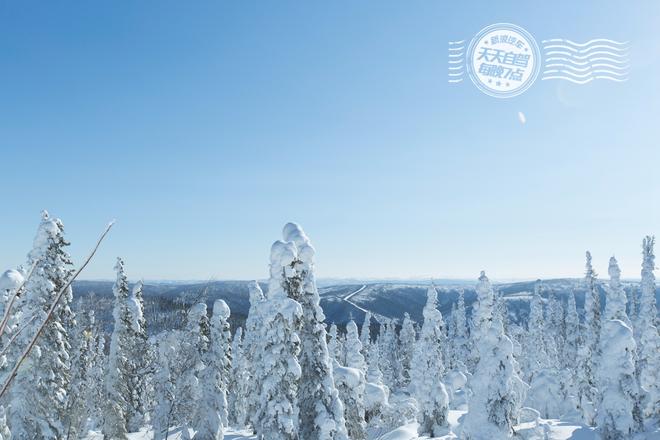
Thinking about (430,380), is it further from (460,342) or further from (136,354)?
(460,342)

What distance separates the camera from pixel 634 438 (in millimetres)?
25141

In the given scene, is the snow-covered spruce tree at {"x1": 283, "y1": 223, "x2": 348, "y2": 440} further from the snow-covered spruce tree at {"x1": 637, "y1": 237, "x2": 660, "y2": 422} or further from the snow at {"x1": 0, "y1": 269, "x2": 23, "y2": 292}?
the snow-covered spruce tree at {"x1": 637, "y1": 237, "x2": 660, "y2": 422}

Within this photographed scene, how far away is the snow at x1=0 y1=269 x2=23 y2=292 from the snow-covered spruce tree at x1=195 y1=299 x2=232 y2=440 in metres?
14.0

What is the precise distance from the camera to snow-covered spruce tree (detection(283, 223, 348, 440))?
56.2 ft

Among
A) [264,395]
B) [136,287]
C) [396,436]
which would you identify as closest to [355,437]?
[264,395]

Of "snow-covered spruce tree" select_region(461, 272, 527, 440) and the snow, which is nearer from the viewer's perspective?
the snow

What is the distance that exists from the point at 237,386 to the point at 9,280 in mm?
38506

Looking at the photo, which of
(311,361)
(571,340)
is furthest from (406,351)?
(311,361)

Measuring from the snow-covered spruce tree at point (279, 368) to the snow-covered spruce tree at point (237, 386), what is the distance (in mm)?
29424

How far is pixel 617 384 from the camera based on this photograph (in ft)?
85.4

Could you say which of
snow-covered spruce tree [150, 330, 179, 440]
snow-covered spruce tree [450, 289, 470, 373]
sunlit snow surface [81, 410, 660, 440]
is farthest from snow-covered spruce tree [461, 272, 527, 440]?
snow-covered spruce tree [450, 289, 470, 373]

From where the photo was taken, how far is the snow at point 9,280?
1583 centimetres

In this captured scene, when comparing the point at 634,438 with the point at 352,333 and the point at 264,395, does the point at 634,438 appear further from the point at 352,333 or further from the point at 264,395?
the point at 352,333

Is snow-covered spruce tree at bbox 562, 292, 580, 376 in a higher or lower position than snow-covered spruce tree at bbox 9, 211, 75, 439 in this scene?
lower
